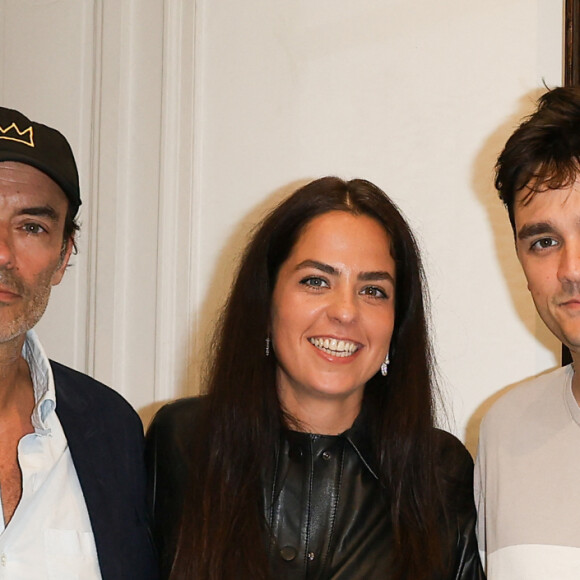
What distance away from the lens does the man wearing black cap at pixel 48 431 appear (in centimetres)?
185

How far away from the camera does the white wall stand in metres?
2.46

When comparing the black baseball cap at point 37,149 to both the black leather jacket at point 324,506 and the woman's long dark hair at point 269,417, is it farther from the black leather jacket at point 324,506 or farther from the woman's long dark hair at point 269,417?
the black leather jacket at point 324,506

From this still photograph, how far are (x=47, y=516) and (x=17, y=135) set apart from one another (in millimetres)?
788

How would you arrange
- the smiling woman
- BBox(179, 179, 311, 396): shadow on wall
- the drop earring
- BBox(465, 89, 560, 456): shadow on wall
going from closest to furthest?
the smiling woman < the drop earring < BBox(465, 89, 560, 456): shadow on wall < BBox(179, 179, 311, 396): shadow on wall

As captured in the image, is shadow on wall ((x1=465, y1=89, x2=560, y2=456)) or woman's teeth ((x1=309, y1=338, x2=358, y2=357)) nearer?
woman's teeth ((x1=309, y1=338, x2=358, y2=357))

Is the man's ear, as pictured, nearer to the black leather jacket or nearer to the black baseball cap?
the black baseball cap

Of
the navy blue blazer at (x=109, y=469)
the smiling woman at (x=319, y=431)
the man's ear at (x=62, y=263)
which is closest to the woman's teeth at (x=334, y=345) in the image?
the smiling woman at (x=319, y=431)

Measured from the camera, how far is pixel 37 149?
1.98 metres

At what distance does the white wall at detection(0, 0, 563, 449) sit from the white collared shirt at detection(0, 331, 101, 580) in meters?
0.92

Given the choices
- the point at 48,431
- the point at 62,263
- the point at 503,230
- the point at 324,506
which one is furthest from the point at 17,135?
the point at 503,230

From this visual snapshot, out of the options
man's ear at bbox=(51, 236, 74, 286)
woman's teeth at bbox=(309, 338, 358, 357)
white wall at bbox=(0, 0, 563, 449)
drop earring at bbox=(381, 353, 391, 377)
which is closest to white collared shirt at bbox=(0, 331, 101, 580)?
man's ear at bbox=(51, 236, 74, 286)

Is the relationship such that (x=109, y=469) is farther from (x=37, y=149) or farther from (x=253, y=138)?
(x=253, y=138)

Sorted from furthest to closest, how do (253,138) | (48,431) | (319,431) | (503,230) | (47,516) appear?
(253,138) < (503,230) < (319,431) < (48,431) < (47,516)

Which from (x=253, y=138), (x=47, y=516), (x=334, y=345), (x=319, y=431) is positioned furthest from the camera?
(x=253, y=138)
